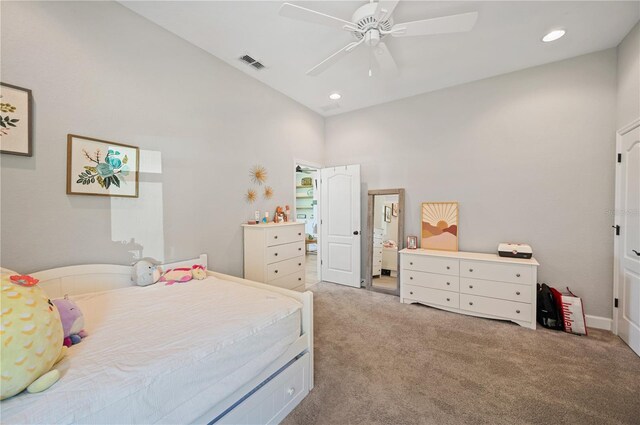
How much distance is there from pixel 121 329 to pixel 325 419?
1275 mm

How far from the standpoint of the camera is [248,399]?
51.0 inches

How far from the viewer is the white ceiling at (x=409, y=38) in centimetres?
208

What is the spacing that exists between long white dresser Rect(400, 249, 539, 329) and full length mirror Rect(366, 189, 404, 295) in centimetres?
45

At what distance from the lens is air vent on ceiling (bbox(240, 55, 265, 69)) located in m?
2.77

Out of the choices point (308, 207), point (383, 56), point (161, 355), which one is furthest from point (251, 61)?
point (308, 207)

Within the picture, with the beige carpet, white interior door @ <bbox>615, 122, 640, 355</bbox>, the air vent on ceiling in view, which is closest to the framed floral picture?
the air vent on ceiling

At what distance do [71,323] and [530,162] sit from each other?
4.29 m

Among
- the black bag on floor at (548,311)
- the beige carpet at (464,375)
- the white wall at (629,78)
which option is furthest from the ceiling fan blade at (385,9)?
the black bag on floor at (548,311)

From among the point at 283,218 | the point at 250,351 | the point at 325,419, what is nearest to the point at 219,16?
the point at 283,218

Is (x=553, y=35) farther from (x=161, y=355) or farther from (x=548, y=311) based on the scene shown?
(x=161, y=355)

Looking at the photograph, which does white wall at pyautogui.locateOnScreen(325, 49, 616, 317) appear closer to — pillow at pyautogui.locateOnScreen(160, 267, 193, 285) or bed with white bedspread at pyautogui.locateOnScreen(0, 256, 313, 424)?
bed with white bedspread at pyautogui.locateOnScreen(0, 256, 313, 424)

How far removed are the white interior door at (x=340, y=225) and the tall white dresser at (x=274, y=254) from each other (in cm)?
103

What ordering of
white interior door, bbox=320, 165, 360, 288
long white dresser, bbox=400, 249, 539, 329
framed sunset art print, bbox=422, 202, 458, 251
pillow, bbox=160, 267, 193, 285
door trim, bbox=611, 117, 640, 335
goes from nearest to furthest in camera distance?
1. pillow, bbox=160, 267, 193, 285
2. door trim, bbox=611, 117, 640, 335
3. long white dresser, bbox=400, 249, 539, 329
4. framed sunset art print, bbox=422, 202, 458, 251
5. white interior door, bbox=320, 165, 360, 288

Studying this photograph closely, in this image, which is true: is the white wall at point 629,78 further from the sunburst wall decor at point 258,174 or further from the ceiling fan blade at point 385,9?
the sunburst wall decor at point 258,174
